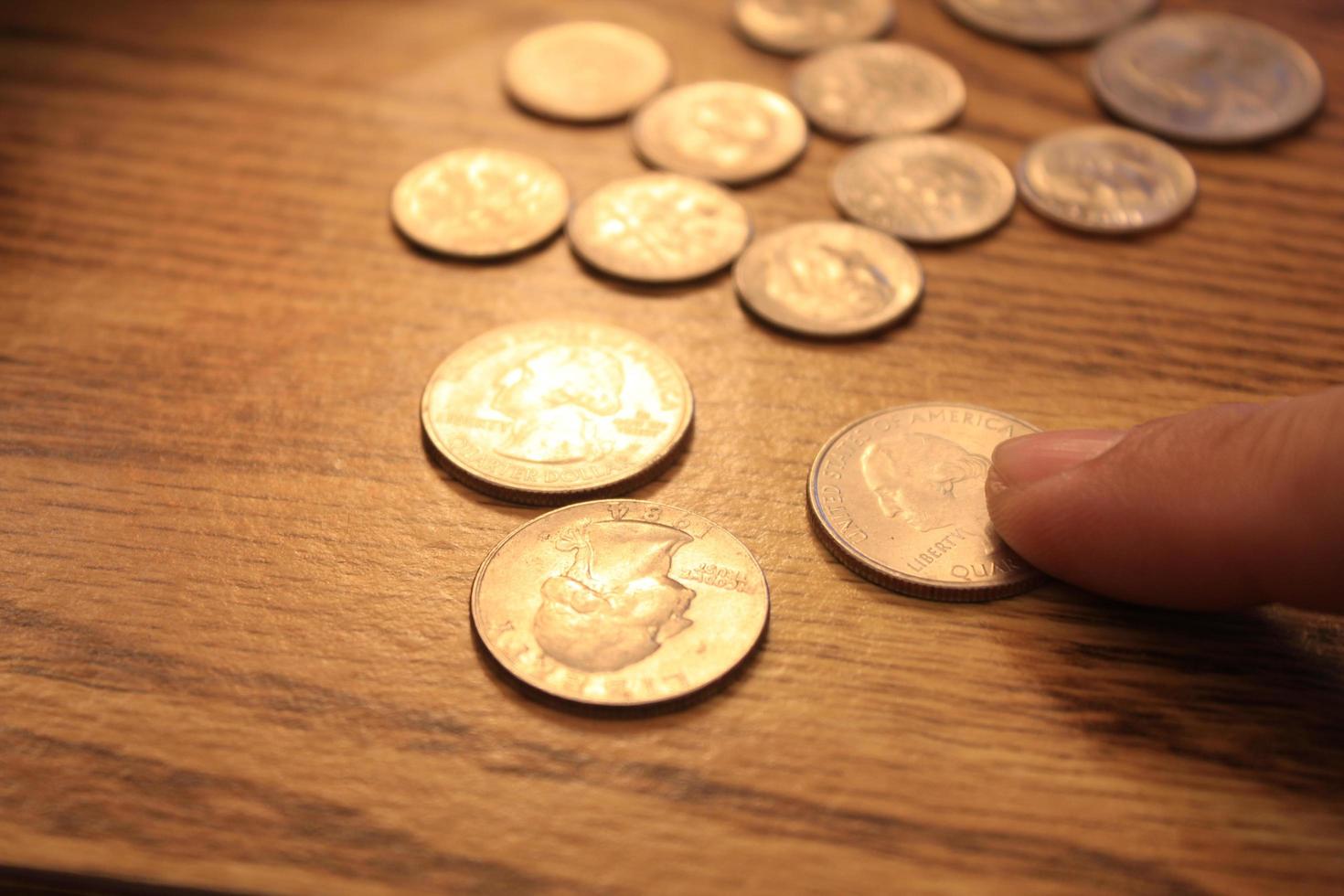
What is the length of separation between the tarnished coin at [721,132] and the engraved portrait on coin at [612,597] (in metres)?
0.41

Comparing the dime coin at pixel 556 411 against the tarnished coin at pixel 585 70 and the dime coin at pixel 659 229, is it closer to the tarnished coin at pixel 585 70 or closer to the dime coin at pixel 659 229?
the dime coin at pixel 659 229

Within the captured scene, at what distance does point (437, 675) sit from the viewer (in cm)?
69

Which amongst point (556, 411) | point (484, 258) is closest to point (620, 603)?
point (556, 411)

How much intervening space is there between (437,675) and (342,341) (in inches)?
12.6

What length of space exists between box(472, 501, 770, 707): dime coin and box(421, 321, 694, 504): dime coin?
0.03 meters

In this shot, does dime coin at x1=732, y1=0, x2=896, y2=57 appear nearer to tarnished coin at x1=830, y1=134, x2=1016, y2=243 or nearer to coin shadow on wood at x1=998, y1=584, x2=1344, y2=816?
tarnished coin at x1=830, y1=134, x2=1016, y2=243

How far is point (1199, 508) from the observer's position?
65 centimetres

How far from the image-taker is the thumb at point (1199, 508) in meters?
0.62

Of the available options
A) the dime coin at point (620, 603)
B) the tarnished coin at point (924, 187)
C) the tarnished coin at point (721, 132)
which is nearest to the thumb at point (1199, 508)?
the dime coin at point (620, 603)

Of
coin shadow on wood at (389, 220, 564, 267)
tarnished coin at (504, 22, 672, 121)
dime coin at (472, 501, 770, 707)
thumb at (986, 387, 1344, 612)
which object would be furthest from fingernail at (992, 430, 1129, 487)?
tarnished coin at (504, 22, 672, 121)

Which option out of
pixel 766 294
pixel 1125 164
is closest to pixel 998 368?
pixel 766 294

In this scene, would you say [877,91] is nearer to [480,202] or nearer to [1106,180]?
[1106,180]

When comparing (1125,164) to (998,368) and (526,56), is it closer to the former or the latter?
(998,368)

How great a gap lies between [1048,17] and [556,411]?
2.36ft
